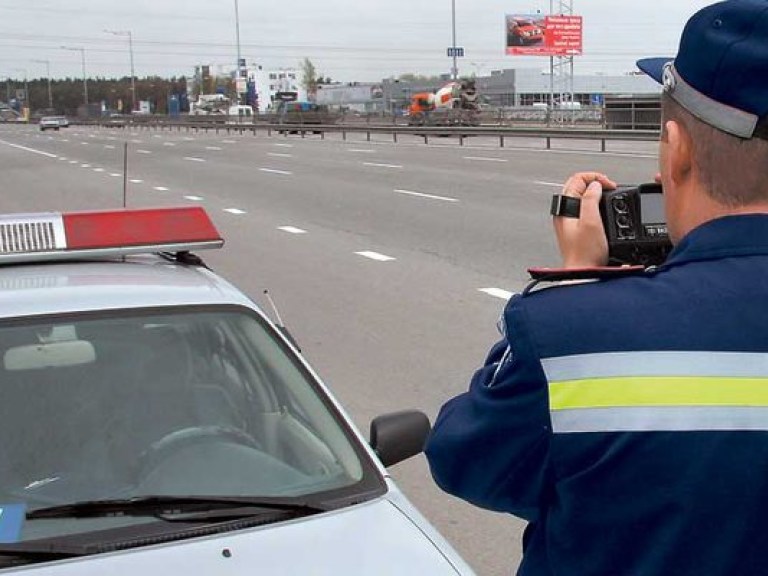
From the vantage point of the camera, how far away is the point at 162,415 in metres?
2.77

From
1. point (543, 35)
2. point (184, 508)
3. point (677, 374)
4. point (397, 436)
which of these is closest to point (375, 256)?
point (397, 436)

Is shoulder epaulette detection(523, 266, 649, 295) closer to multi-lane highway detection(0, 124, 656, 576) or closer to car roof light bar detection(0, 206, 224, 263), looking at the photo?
car roof light bar detection(0, 206, 224, 263)

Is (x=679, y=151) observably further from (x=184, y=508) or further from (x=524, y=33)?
(x=524, y=33)

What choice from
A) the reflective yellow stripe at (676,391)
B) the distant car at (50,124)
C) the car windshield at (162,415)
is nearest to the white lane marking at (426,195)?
the car windshield at (162,415)

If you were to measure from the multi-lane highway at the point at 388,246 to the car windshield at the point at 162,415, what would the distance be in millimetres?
1316

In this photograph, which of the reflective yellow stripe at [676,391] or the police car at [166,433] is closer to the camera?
the reflective yellow stripe at [676,391]

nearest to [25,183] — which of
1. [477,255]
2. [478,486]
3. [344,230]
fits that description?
[344,230]

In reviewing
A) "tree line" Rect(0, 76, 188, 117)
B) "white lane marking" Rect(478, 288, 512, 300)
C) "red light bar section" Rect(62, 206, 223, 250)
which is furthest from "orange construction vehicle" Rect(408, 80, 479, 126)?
"tree line" Rect(0, 76, 188, 117)

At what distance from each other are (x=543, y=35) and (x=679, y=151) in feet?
235

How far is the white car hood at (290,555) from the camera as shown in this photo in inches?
86.2

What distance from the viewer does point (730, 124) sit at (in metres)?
1.21

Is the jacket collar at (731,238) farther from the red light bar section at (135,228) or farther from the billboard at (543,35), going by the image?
the billboard at (543,35)

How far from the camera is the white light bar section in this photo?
316 centimetres

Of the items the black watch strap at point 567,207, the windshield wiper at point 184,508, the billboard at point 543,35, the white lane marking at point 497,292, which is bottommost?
the white lane marking at point 497,292
